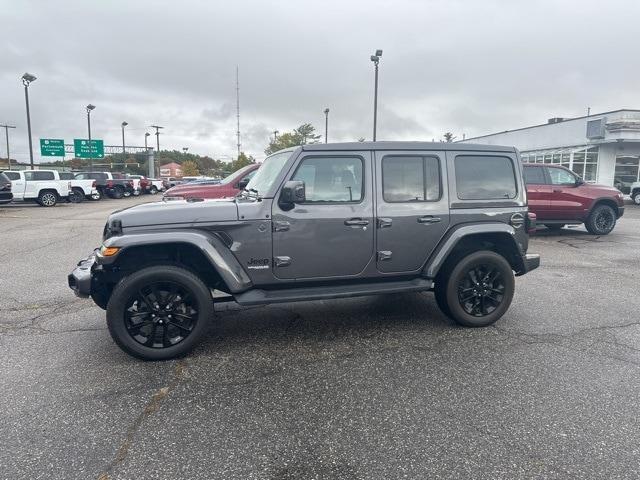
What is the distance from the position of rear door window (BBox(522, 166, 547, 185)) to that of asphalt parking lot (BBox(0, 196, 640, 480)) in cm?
617

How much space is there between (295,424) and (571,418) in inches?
73.5

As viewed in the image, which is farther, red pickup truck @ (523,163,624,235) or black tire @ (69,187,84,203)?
black tire @ (69,187,84,203)

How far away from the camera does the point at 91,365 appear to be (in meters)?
3.67

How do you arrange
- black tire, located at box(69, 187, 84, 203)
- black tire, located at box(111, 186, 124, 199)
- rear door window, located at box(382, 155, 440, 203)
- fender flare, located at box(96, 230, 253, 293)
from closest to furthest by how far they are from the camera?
fender flare, located at box(96, 230, 253, 293) → rear door window, located at box(382, 155, 440, 203) → black tire, located at box(69, 187, 84, 203) → black tire, located at box(111, 186, 124, 199)

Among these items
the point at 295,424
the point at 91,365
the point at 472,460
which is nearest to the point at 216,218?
the point at 91,365

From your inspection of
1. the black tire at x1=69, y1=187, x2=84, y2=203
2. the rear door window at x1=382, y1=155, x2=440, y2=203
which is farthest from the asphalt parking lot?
the black tire at x1=69, y1=187, x2=84, y2=203

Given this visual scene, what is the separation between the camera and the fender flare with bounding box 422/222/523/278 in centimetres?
434

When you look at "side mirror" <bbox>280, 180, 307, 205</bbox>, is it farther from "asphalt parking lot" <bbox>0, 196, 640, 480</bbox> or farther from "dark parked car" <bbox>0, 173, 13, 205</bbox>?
"dark parked car" <bbox>0, 173, 13, 205</bbox>

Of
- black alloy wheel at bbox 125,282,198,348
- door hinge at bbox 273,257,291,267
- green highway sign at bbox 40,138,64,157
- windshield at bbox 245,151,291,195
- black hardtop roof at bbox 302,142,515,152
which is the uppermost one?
green highway sign at bbox 40,138,64,157

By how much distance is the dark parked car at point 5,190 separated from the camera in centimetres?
1822

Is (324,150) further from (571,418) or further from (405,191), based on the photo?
(571,418)

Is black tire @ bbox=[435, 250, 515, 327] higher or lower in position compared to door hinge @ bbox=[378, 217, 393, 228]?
lower

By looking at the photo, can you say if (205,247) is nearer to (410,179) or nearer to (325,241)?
(325,241)

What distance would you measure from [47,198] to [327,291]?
877 inches
